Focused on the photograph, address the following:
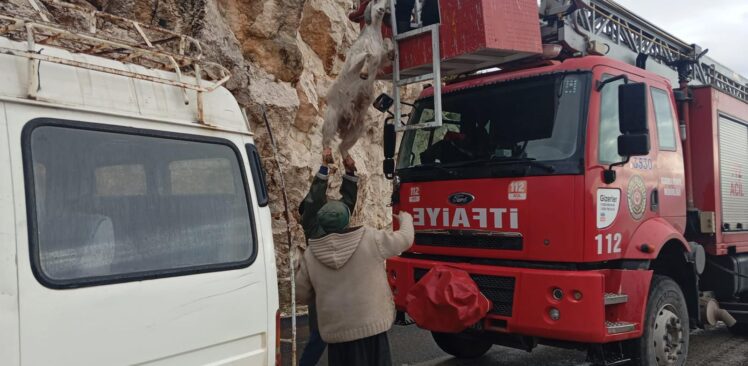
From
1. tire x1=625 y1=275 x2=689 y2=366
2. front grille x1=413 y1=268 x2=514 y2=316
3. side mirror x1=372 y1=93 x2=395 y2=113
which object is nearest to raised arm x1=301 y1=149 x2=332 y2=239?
side mirror x1=372 y1=93 x2=395 y2=113

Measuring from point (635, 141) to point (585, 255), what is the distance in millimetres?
936

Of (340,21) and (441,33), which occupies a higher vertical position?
(340,21)

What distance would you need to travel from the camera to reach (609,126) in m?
4.43

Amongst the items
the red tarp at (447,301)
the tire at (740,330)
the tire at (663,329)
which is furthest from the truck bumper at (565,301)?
the tire at (740,330)

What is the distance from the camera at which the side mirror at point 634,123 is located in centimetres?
421

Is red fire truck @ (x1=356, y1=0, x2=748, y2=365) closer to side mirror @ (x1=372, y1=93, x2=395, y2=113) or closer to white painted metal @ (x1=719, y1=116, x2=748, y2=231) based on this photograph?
side mirror @ (x1=372, y1=93, x2=395, y2=113)

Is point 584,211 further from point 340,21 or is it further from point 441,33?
point 340,21

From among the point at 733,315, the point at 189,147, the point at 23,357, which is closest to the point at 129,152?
the point at 189,147

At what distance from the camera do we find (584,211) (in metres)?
4.12

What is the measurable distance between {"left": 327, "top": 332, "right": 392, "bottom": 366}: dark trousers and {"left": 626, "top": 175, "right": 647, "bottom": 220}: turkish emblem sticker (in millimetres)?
2284

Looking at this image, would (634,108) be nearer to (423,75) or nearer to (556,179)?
(556,179)

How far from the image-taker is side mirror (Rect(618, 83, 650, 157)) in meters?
4.21

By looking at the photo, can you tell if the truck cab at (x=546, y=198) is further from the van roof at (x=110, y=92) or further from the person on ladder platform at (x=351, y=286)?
the van roof at (x=110, y=92)

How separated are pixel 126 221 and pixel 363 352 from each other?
182 centimetres
